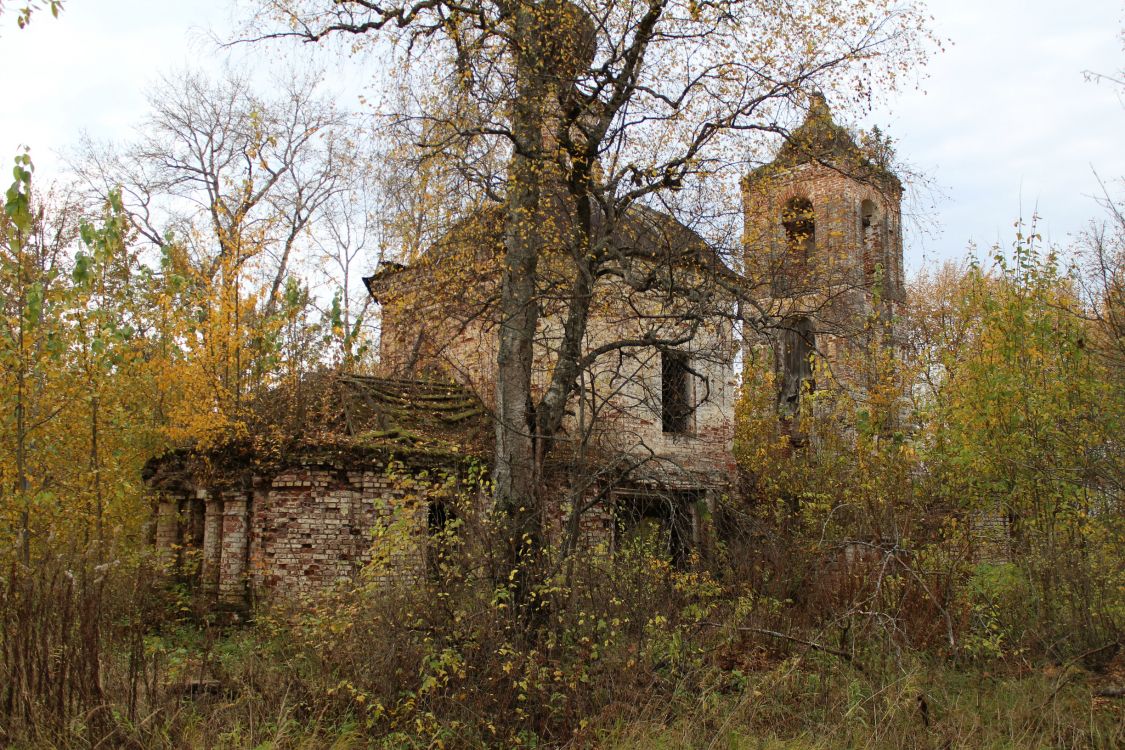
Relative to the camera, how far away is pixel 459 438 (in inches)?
617

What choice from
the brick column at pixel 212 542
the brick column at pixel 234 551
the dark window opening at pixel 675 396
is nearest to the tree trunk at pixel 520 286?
the brick column at pixel 234 551

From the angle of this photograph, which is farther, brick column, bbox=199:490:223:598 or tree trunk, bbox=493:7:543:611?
brick column, bbox=199:490:223:598

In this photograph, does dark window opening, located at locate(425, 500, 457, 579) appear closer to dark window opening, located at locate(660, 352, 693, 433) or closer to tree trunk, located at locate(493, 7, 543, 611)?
tree trunk, located at locate(493, 7, 543, 611)

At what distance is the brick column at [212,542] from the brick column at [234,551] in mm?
126

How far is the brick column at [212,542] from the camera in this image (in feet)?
45.4

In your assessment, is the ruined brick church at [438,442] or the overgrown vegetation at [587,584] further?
the ruined brick church at [438,442]

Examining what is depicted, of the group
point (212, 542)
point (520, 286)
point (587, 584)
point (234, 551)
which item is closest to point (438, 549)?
point (587, 584)

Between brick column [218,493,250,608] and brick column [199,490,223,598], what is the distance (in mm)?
126

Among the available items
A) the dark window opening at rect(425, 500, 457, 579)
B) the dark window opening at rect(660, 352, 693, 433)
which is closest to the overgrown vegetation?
the dark window opening at rect(425, 500, 457, 579)

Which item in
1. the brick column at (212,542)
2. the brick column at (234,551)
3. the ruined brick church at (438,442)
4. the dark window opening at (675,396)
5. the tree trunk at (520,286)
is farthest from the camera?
the dark window opening at (675,396)

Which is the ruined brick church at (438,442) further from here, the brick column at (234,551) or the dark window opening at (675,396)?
the dark window opening at (675,396)

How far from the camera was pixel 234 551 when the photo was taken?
13.9 metres

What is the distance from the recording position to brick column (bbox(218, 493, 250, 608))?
44.7 feet

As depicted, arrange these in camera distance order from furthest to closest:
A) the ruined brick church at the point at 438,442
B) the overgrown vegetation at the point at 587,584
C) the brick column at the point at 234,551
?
the brick column at the point at 234,551
the ruined brick church at the point at 438,442
the overgrown vegetation at the point at 587,584
